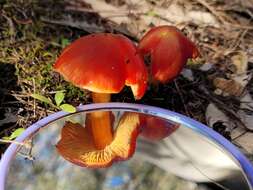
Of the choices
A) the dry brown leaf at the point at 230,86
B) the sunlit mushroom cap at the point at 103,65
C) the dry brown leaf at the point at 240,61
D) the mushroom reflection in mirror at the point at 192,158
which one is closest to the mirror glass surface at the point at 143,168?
the mushroom reflection in mirror at the point at 192,158

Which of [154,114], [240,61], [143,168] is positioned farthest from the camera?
[240,61]

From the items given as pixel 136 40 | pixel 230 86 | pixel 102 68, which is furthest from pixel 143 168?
pixel 136 40

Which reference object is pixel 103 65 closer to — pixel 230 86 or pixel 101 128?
pixel 101 128

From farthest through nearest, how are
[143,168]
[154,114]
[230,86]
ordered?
[230,86] → [154,114] → [143,168]

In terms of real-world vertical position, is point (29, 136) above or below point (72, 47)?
below

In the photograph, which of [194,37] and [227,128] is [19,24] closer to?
[194,37]

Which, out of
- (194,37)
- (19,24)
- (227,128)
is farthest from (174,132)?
(19,24)

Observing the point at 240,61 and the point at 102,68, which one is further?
the point at 240,61

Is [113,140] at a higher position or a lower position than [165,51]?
lower

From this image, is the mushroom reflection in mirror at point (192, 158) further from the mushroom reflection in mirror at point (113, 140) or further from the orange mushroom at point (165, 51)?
the orange mushroom at point (165, 51)
